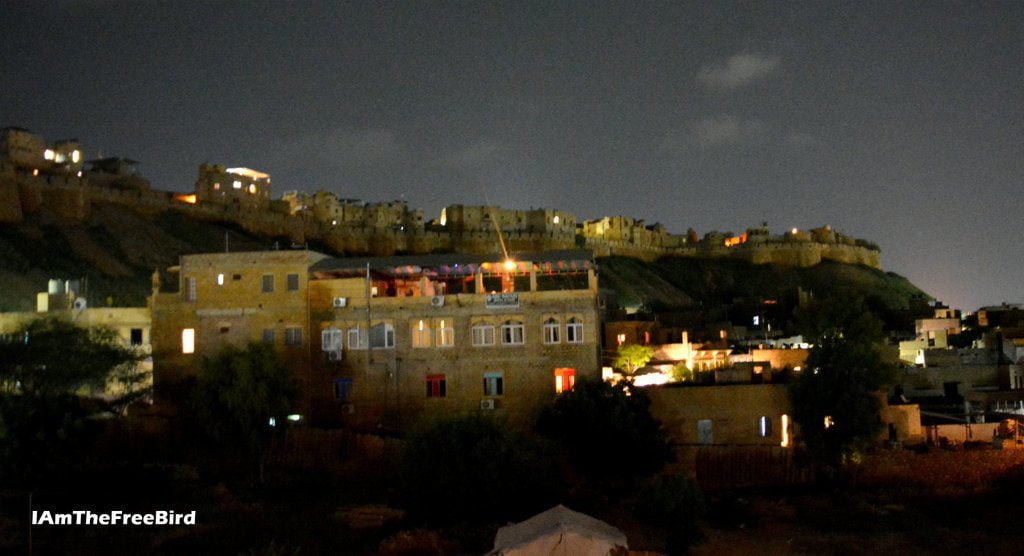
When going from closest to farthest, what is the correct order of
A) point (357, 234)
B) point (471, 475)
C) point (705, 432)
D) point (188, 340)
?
point (471, 475) → point (705, 432) → point (188, 340) → point (357, 234)

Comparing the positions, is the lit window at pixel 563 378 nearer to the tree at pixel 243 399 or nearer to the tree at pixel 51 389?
the tree at pixel 243 399

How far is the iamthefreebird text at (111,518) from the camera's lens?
80.3 ft

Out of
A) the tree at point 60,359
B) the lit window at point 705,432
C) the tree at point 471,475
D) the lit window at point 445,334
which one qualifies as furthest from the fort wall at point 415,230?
the lit window at point 705,432

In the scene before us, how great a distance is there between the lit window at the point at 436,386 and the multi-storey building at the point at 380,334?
36 millimetres

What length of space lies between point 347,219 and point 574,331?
6547 centimetres

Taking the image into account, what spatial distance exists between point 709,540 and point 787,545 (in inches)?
79.3

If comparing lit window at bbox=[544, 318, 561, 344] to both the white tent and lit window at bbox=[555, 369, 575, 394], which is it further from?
the white tent

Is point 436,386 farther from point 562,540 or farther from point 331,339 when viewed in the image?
point 562,540

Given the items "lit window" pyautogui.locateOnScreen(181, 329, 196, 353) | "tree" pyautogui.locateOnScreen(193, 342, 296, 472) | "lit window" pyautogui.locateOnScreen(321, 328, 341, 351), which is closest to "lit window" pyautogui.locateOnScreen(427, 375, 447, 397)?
"lit window" pyautogui.locateOnScreen(321, 328, 341, 351)

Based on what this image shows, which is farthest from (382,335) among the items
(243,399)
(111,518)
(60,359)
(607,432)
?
(111,518)

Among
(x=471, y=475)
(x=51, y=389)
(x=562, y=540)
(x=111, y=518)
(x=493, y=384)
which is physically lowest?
(x=111, y=518)

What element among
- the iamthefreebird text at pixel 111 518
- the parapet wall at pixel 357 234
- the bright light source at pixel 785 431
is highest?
the parapet wall at pixel 357 234

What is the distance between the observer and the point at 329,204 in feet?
316

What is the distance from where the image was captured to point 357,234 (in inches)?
3748
